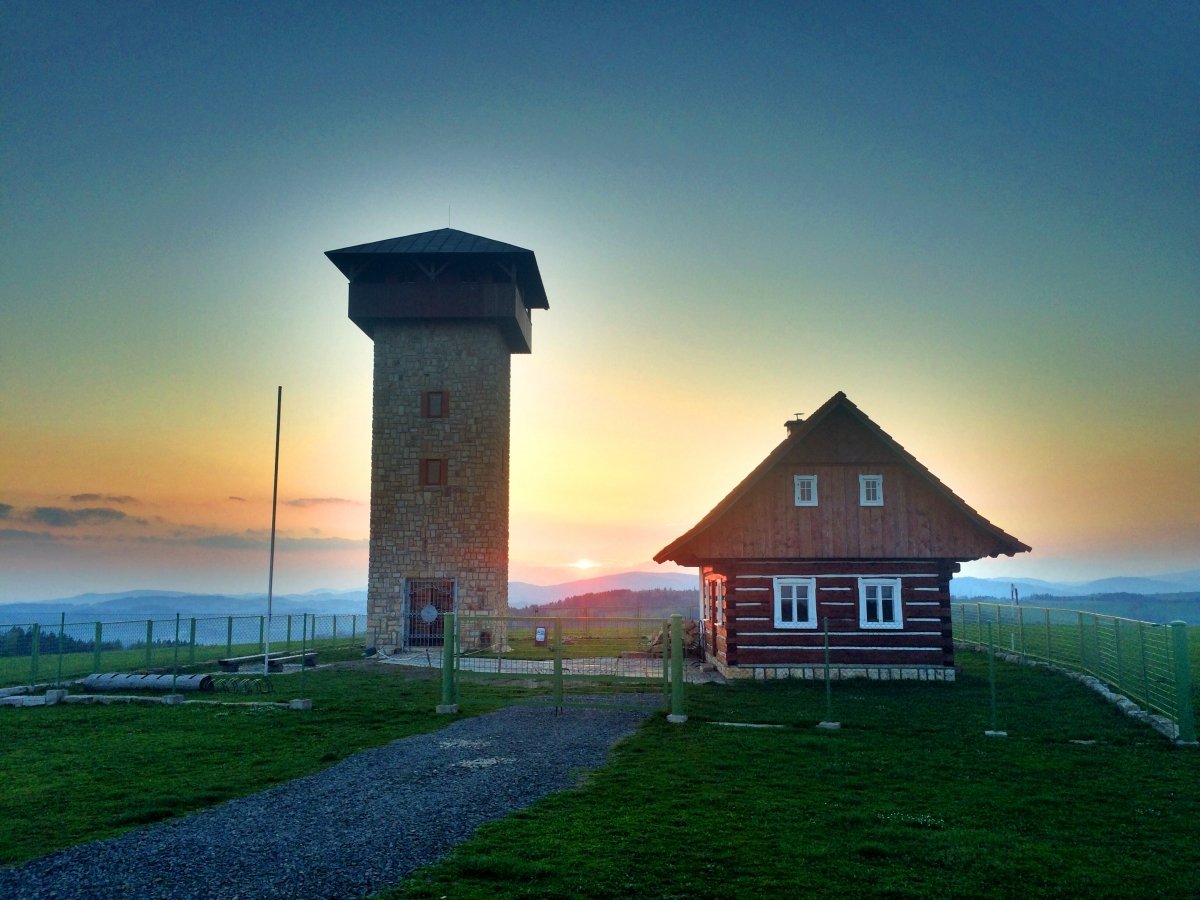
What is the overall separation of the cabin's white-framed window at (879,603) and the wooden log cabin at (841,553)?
0.10 ft

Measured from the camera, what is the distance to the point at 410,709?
20.2 meters

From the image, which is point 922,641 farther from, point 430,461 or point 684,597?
point 684,597

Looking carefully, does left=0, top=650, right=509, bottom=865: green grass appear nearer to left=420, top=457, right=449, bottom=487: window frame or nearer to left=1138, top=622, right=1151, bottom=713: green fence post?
left=1138, top=622, right=1151, bottom=713: green fence post

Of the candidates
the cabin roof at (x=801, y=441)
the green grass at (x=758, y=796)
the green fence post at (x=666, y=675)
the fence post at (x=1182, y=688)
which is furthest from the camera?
the cabin roof at (x=801, y=441)

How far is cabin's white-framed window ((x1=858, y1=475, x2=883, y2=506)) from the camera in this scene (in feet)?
87.2

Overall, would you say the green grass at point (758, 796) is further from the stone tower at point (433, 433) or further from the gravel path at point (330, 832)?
the stone tower at point (433, 433)

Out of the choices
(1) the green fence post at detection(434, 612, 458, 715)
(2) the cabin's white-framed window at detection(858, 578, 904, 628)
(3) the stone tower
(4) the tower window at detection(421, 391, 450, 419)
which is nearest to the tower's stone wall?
(3) the stone tower

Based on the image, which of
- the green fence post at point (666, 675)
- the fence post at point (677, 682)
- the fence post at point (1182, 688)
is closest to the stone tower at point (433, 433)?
the green fence post at point (666, 675)

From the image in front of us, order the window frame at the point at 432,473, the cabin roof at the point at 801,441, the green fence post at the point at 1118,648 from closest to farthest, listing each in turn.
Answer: the green fence post at the point at 1118,648
the cabin roof at the point at 801,441
the window frame at the point at 432,473

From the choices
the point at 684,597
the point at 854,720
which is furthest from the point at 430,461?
the point at 684,597

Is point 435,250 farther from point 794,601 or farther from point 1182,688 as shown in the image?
point 1182,688

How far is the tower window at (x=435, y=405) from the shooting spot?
132 ft

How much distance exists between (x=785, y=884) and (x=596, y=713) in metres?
11.7

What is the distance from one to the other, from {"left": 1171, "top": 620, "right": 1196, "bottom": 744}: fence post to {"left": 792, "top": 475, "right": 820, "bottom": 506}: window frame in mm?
11446
